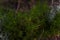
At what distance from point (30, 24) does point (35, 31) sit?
0.24 ft

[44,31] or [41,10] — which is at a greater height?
[41,10]

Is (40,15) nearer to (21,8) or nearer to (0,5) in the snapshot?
(21,8)

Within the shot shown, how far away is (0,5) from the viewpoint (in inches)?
90.7

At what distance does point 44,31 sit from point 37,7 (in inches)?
8.4

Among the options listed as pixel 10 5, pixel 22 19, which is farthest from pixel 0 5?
pixel 22 19

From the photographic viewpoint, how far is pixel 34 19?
2.12m

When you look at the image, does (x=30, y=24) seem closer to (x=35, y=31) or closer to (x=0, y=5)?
(x=35, y=31)

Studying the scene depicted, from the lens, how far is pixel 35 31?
2.11m

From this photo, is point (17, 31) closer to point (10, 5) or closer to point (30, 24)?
point (30, 24)

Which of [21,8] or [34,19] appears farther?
[21,8]

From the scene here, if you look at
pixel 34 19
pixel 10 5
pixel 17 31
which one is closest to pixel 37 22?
pixel 34 19

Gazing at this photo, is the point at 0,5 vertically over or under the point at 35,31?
over

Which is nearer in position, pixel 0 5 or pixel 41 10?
pixel 41 10

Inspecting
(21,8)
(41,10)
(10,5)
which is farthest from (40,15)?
(10,5)
